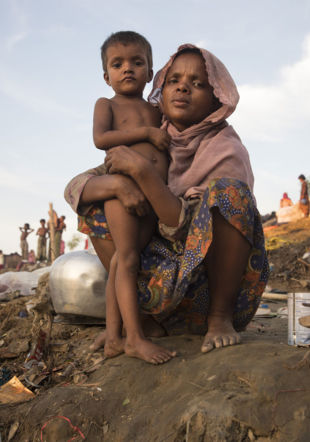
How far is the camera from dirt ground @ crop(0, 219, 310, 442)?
1.42 m

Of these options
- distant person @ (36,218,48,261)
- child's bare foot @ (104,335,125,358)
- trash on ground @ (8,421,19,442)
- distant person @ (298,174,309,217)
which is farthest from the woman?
distant person @ (36,218,48,261)

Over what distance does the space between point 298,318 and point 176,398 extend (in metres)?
1.18

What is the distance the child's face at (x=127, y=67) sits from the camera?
2527 millimetres

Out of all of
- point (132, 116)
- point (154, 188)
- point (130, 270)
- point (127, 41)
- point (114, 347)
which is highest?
point (127, 41)

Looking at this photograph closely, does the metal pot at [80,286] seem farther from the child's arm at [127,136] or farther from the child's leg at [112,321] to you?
the child's arm at [127,136]

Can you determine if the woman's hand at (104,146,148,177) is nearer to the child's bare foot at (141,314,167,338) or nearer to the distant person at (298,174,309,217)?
the child's bare foot at (141,314,167,338)

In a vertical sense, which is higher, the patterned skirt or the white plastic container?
the patterned skirt

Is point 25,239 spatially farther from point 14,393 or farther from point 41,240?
point 14,393

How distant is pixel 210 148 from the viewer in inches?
91.5

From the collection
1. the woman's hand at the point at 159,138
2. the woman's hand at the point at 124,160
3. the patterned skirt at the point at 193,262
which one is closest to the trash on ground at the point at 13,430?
the patterned skirt at the point at 193,262

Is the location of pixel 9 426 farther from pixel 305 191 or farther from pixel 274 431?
pixel 305 191

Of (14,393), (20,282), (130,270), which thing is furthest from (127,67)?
(20,282)

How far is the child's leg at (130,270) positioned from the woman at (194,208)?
0.08 metres

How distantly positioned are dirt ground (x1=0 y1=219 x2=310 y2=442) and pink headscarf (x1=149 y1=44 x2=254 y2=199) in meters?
0.89
